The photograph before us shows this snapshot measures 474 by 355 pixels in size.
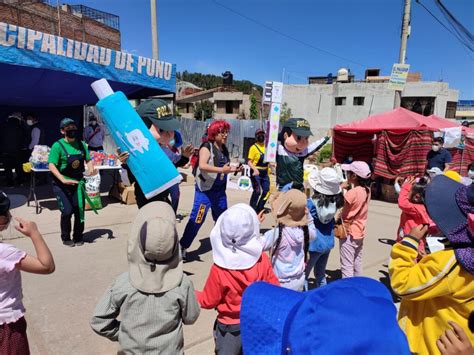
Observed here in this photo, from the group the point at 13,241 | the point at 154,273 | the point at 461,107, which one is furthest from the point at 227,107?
the point at 154,273

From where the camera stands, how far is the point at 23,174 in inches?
361

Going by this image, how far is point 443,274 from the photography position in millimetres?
1470

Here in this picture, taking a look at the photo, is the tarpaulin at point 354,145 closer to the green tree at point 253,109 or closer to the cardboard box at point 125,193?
the cardboard box at point 125,193

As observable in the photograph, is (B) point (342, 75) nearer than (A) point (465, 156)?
No

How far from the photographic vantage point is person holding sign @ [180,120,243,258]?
4.10 m

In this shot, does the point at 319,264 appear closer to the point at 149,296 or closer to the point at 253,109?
the point at 149,296

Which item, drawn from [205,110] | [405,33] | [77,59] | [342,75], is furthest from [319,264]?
[205,110]

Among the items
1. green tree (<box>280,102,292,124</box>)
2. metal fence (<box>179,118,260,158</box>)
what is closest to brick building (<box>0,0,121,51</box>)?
metal fence (<box>179,118,260,158</box>)

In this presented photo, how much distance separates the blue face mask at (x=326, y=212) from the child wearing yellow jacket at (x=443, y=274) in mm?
1393

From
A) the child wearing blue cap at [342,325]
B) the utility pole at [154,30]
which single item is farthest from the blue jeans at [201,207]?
the utility pole at [154,30]

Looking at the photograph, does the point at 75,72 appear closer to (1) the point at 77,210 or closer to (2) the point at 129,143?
(1) the point at 77,210

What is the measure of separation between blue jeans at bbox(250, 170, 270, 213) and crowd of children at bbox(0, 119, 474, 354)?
367 centimetres

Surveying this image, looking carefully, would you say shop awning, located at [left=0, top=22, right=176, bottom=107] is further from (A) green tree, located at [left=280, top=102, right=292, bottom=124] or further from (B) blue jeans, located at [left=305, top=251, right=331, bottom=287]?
(A) green tree, located at [left=280, top=102, right=292, bottom=124]

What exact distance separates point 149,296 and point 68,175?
11.5 ft
